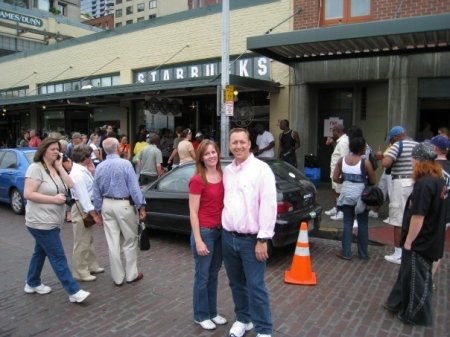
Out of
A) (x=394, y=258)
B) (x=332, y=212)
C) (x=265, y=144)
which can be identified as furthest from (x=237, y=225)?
(x=265, y=144)

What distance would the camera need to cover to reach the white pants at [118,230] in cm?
511

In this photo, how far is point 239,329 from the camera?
3.80 meters

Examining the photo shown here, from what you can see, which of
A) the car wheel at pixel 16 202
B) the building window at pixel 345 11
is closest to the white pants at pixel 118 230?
the car wheel at pixel 16 202

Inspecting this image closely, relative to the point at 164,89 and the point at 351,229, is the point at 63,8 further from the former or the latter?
the point at 351,229

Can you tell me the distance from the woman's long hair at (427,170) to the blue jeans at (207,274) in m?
1.94

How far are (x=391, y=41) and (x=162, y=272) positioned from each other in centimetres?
652

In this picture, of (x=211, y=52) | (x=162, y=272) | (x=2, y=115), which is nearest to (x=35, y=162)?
(x=162, y=272)

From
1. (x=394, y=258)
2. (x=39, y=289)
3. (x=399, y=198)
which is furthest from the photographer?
(x=394, y=258)

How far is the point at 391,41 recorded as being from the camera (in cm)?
873

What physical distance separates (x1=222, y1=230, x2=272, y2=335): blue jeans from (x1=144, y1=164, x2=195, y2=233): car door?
10.2ft

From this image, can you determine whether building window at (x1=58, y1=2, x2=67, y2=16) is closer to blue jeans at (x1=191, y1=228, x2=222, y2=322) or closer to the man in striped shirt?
the man in striped shirt

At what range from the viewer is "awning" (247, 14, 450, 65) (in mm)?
7352

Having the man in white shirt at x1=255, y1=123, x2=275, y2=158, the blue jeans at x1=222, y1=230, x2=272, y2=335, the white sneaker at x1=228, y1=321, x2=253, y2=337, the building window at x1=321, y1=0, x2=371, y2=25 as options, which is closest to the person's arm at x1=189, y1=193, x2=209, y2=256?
the blue jeans at x1=222, y1=230, x2=272, y2=335

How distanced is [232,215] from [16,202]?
7787 millimetres
